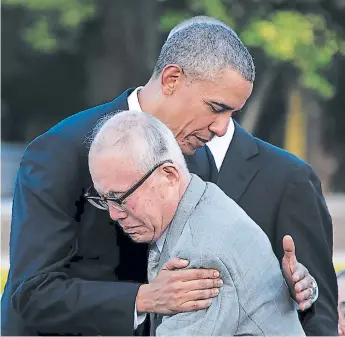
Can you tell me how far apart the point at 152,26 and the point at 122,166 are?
1251cm

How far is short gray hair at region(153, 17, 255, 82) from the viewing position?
8.79ft

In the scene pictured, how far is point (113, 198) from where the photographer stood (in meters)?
2.41

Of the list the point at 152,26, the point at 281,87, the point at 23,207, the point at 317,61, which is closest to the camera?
the point at 23,207

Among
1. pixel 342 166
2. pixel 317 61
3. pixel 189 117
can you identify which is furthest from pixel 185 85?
pixel 342 166

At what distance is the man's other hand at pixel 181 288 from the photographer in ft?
7.35

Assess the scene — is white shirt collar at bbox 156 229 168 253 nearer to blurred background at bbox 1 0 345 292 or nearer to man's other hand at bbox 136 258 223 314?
man's other hand at bbox 136 258 223 314

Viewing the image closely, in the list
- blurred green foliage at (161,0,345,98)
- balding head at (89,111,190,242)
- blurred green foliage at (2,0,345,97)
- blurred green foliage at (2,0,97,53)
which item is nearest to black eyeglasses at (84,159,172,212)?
balding head at (89,111,190,242)

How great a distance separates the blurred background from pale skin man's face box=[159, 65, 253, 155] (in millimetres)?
8760

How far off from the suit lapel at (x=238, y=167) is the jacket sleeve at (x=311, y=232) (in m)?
0.14

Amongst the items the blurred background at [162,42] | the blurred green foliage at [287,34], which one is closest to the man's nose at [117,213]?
the blurred background at [162,42]

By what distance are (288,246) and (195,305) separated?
0.29 meters

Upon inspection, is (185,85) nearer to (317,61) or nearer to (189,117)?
(189,117)

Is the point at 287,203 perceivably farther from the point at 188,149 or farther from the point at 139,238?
the point at 139,238

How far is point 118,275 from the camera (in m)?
2.77
